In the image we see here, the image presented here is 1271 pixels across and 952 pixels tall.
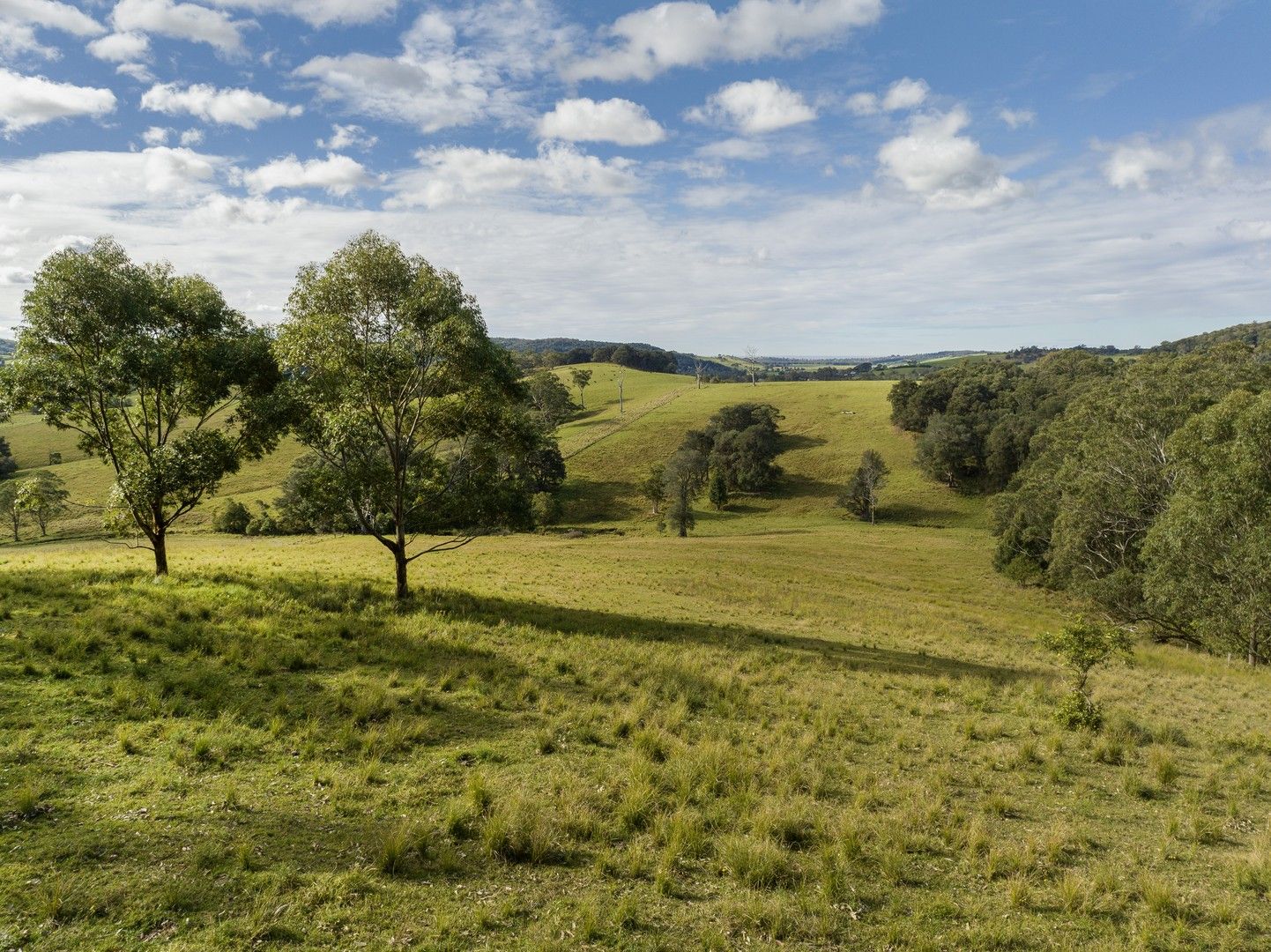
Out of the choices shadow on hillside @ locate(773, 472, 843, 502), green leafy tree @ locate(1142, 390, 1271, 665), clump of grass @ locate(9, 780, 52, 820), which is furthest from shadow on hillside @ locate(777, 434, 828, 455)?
clump of grass @ locate(9, 780, 52, 820)

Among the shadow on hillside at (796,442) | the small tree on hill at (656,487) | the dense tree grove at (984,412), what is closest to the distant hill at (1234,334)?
the dense tree grove at (984,412)

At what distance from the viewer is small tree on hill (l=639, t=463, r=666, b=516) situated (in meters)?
93.8

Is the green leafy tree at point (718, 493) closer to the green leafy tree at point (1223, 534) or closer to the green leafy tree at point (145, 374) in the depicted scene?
the green leafy tree at point (1223, 534)

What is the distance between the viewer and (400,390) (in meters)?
22.7

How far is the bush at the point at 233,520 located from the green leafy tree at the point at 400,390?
6824 cm

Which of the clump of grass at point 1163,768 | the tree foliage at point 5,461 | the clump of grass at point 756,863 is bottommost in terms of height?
the clump of grass at point 1163,768

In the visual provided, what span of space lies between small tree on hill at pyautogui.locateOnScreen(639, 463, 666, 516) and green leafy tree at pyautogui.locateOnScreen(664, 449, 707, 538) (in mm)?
1324

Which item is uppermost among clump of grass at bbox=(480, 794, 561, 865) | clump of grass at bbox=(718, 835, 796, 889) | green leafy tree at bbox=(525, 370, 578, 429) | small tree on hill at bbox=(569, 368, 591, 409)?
small tree on hill at bbox=(569, 368, 591, 409)

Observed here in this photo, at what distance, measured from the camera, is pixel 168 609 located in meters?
17.3

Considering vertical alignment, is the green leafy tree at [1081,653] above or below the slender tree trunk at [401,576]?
below

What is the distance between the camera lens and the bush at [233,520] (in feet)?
256

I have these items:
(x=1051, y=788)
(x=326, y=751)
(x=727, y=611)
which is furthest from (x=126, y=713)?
(x=727, y=611)

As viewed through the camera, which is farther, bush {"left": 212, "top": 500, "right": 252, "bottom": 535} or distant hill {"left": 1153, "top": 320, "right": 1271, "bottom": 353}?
distant hill {"left": 1153, "top": 320, "right": 1271, "bottom": 353}

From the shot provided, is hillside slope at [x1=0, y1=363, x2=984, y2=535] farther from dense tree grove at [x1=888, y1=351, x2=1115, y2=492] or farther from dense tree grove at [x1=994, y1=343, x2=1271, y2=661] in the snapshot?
dense tree grove at [x1=994, y1=343, x2=1271, y2=661]
